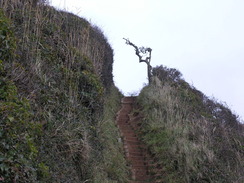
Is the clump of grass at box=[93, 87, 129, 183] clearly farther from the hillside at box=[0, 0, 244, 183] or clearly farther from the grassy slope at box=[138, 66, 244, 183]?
the grassy slope at box=[138, 66, 244, 183]

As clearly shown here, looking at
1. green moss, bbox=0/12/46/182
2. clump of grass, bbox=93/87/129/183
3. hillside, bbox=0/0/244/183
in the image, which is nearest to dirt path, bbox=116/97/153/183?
hillside, bbox=0/0/244/183

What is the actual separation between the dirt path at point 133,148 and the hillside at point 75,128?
0.03 metres

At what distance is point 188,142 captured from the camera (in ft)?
30.1

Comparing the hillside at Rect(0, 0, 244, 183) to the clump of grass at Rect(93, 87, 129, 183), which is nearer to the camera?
the hillside at Rect(0, 0, 244, 183)

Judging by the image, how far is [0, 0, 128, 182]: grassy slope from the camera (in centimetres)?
421

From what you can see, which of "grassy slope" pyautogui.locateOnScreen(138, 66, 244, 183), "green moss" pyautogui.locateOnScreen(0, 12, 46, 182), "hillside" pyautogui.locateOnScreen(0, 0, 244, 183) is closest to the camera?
"green moss" pyautogui.locateOnScreen(0, 12, 46, 182)

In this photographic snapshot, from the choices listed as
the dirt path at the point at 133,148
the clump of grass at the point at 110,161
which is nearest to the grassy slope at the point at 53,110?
the clump of grass at the point at 110,161

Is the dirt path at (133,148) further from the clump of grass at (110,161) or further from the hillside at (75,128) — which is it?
the clump of grass at (110,161)

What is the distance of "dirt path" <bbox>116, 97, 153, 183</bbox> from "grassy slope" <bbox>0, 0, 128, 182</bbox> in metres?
0.41

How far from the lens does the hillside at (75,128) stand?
4.44 m

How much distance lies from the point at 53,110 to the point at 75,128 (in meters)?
0.55

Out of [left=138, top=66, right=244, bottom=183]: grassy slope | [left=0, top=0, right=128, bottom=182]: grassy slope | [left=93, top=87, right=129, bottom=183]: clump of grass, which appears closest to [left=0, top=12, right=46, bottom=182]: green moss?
[left=0, top=0, right=128, bottom=182]: grassy slope

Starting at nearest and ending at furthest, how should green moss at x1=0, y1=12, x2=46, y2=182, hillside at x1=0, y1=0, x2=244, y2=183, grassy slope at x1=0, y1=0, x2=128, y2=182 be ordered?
green moss at x1=0, y1=12, x2=46, y2=182, grassy slope at x1=0, y1=0, x2=128, y2=182, hillside at x1=0, y1=0, x2=244, y2=183

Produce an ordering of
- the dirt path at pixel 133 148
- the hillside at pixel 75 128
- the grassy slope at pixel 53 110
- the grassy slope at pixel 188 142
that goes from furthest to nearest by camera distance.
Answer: the dirt path at pixel 133 148, the grassy slope at pixel 188 142, the hillside at pixel 75 128, the grassy slope at pixel 53 110
